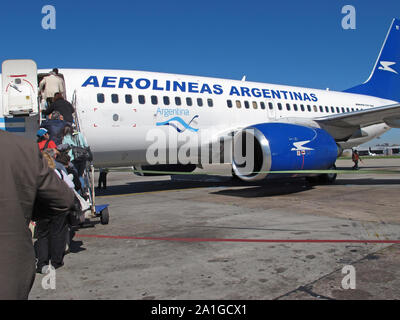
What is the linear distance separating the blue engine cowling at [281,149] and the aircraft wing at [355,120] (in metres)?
1.83

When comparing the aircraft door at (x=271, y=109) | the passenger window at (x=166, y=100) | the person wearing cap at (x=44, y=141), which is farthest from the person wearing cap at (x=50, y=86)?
the aircraft door at (x=271, y=109)

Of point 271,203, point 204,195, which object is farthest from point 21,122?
point 271,203

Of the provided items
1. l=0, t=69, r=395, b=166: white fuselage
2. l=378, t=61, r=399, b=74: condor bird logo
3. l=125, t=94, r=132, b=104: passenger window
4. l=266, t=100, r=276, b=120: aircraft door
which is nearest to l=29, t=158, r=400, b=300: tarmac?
l=0, t=69, r=395, b=166: white fuselage

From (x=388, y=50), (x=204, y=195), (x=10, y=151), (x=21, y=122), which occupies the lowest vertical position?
(x=204, y=195)

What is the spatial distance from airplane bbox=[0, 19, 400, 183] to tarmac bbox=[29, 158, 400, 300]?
2.05 m

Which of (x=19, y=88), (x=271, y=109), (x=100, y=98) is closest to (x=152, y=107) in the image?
(x=100, y=98)

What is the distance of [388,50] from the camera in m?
17.2

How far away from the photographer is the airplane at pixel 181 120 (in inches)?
274

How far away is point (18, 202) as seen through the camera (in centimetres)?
127

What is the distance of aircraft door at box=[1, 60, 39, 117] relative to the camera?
660cm

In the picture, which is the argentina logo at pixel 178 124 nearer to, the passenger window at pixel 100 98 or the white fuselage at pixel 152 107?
the white fuselage at pixel 152 107

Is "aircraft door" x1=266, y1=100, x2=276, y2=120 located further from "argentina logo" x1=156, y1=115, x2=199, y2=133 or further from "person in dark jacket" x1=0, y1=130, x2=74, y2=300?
"person in dark jacket" x1=0, y1=130, x2=74, y2=300

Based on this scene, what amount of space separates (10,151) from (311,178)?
10111 millimetres
